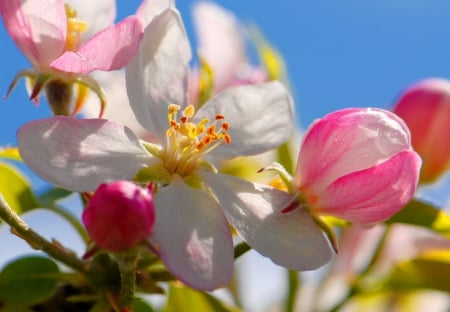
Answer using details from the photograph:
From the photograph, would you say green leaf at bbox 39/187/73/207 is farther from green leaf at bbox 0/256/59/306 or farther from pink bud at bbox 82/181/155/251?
pink bud at bbox 82/181/155/251

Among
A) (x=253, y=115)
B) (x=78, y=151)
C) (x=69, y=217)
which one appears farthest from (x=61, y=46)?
(x=69, y=217)

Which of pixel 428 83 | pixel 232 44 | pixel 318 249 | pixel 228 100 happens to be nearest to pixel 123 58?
pixel 228 100

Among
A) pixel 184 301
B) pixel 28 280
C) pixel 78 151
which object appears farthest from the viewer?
pixel 184 301

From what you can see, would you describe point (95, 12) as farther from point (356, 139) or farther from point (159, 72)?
point (356, 139)

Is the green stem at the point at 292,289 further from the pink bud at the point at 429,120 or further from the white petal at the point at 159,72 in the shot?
the white petal at the point at 159,72

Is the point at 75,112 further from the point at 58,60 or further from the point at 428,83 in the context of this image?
the point at 428,83
